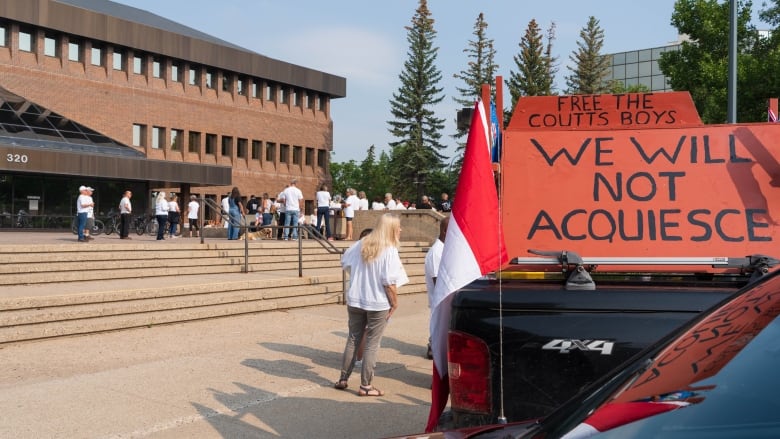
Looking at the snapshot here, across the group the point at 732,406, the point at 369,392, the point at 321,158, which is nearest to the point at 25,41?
the point at 321,158

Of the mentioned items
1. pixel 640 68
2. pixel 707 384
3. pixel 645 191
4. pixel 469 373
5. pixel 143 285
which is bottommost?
pixel 143 285

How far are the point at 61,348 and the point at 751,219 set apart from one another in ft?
26.1

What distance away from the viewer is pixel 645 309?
3.16 m

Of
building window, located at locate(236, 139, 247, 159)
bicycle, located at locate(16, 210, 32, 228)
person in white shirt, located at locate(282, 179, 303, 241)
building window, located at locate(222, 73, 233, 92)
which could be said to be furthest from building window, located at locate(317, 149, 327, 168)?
person in white shirt, located at locate(282, 179, 303, 241)

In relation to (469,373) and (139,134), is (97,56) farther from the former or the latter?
(469,373)

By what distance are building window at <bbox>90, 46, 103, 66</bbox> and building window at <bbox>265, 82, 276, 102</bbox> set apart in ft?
46.5

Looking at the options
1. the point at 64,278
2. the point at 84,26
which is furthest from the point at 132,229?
the point at 64,278

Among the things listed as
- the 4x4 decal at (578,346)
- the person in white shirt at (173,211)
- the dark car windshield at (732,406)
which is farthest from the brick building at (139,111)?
the dark car windshield at (732,406)

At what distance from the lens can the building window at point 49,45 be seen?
139ft

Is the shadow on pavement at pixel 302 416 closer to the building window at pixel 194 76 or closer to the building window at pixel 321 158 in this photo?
the building window at pixel 194 76

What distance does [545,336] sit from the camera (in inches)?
126

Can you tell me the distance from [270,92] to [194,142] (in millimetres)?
8557

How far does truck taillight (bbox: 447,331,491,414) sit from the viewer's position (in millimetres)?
3295

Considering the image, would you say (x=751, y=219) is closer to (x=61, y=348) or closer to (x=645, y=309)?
(x=645, y=309)
